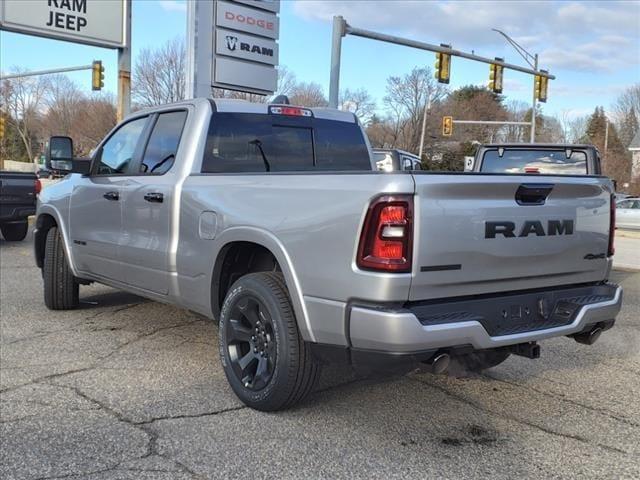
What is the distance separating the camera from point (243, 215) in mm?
3887

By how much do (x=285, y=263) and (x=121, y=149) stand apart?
274 cm

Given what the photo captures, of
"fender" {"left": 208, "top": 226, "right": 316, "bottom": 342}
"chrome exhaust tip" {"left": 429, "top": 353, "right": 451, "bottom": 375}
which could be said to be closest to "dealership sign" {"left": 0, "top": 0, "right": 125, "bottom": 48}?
"fender" {"left": 208, "top": 226, "right": 316, "bottom": 342}

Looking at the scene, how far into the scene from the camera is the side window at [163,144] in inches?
191

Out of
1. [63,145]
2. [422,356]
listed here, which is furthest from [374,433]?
[63,145]

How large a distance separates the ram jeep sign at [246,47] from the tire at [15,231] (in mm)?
5700

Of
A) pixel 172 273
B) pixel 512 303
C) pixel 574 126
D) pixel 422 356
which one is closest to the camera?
pixel 422 356

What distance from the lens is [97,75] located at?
24.0 m

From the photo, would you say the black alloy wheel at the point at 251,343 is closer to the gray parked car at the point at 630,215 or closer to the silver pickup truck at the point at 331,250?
the silver pickup truck at the point at 331,250

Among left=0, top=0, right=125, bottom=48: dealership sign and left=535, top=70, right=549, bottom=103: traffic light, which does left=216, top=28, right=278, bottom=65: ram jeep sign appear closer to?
left=0, top=0, right=125, bottom=48: dealership sign

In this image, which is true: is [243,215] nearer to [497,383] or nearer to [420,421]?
[420,421]

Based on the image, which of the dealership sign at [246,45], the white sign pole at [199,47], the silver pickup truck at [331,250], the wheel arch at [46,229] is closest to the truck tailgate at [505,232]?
the silver pickup truck at [331,250]

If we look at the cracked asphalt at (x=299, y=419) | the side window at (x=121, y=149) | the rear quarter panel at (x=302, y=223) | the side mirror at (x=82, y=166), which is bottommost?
the cracked asphalt at (x=299, y=419)

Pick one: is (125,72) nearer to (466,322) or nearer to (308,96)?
(466,322)

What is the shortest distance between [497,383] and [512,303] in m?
1.33
